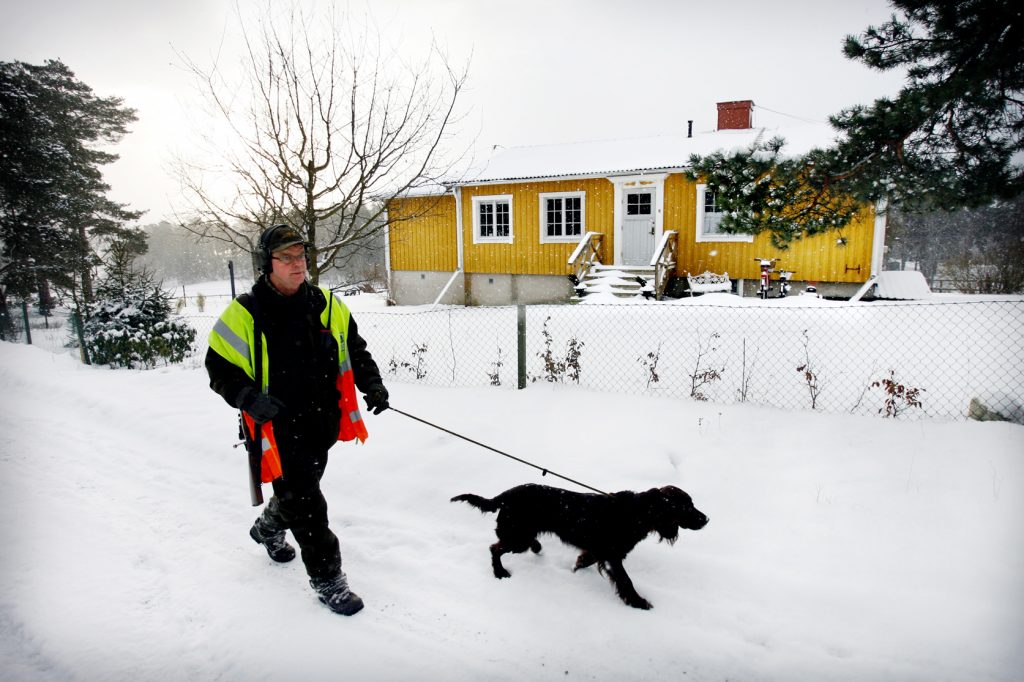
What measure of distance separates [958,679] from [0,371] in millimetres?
10770

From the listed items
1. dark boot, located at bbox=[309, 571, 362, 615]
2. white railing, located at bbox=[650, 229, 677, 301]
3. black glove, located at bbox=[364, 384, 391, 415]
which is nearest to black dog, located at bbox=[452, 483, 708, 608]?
dark boot, located at bbox=[309, 571, 362, 615]

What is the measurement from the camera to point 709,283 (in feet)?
44.9

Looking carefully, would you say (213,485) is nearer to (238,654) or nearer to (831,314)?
(238,654)

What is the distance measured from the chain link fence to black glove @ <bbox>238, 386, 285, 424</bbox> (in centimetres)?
350

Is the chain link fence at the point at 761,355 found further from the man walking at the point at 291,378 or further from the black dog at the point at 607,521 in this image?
the man walking at the point at 291,378

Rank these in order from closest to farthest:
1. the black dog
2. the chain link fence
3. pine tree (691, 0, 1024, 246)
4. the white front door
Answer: the black dog < pine tree (691, 0, 1024, 246) < the chain link fence < the white front door

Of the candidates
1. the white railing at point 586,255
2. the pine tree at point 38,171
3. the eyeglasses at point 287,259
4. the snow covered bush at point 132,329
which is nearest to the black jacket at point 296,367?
the eyeglasses at point 287,259

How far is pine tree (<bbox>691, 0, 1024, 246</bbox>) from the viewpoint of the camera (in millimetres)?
3422

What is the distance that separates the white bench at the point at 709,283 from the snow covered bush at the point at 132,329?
38.9 feet

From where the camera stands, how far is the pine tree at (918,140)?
342 centimetres

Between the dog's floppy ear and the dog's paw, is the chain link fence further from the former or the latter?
the dog's paw

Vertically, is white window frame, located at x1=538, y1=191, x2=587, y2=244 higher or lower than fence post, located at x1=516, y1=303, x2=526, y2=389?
higher

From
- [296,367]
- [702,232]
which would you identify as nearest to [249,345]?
[296,367]

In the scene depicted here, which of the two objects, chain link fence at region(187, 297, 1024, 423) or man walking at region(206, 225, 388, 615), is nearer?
man walking at region(206, 225, 388, 615)
